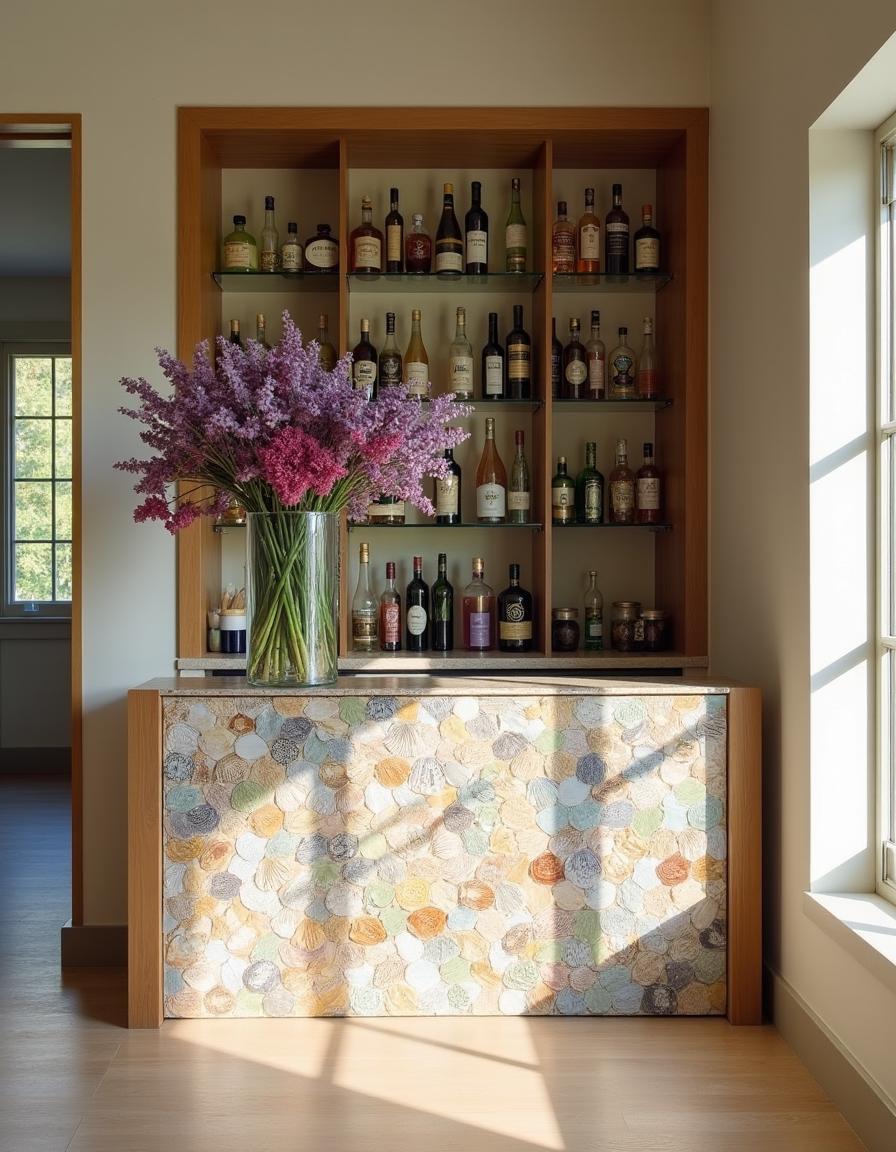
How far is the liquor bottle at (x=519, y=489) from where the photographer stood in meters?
3.33

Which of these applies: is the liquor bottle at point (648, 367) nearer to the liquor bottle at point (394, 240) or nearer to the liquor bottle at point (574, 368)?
the liquor bottle at point (574, 368)

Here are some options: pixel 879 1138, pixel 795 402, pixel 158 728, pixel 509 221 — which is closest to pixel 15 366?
pixel 509 221

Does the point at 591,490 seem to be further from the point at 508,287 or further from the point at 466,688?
the point at 466,688

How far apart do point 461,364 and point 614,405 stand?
1.56ft

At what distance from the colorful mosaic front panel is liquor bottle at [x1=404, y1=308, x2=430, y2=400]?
1.12 metres

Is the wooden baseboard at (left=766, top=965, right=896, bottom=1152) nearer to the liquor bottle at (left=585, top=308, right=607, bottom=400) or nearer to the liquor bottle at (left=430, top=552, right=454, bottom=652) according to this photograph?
the liquor bottle at (left=430, top=552, right=454, bottom=652)

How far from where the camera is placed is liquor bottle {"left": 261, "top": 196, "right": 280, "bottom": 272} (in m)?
3.29

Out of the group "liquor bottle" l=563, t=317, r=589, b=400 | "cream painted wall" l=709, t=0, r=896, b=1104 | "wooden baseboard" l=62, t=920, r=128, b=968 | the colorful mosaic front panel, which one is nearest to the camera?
"cream painted wall" l=709, t=0, r=896, b=1104

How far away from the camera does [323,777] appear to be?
258cm

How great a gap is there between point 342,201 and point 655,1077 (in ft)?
7.76

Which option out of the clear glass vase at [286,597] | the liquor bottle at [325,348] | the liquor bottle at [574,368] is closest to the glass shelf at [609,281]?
the liquor bottle at [574,368]

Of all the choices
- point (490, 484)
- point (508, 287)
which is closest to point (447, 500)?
point (490, 484)

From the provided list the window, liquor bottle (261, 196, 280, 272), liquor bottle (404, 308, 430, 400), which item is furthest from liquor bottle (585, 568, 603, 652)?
the window

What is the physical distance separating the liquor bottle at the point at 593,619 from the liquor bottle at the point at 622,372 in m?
0.55
